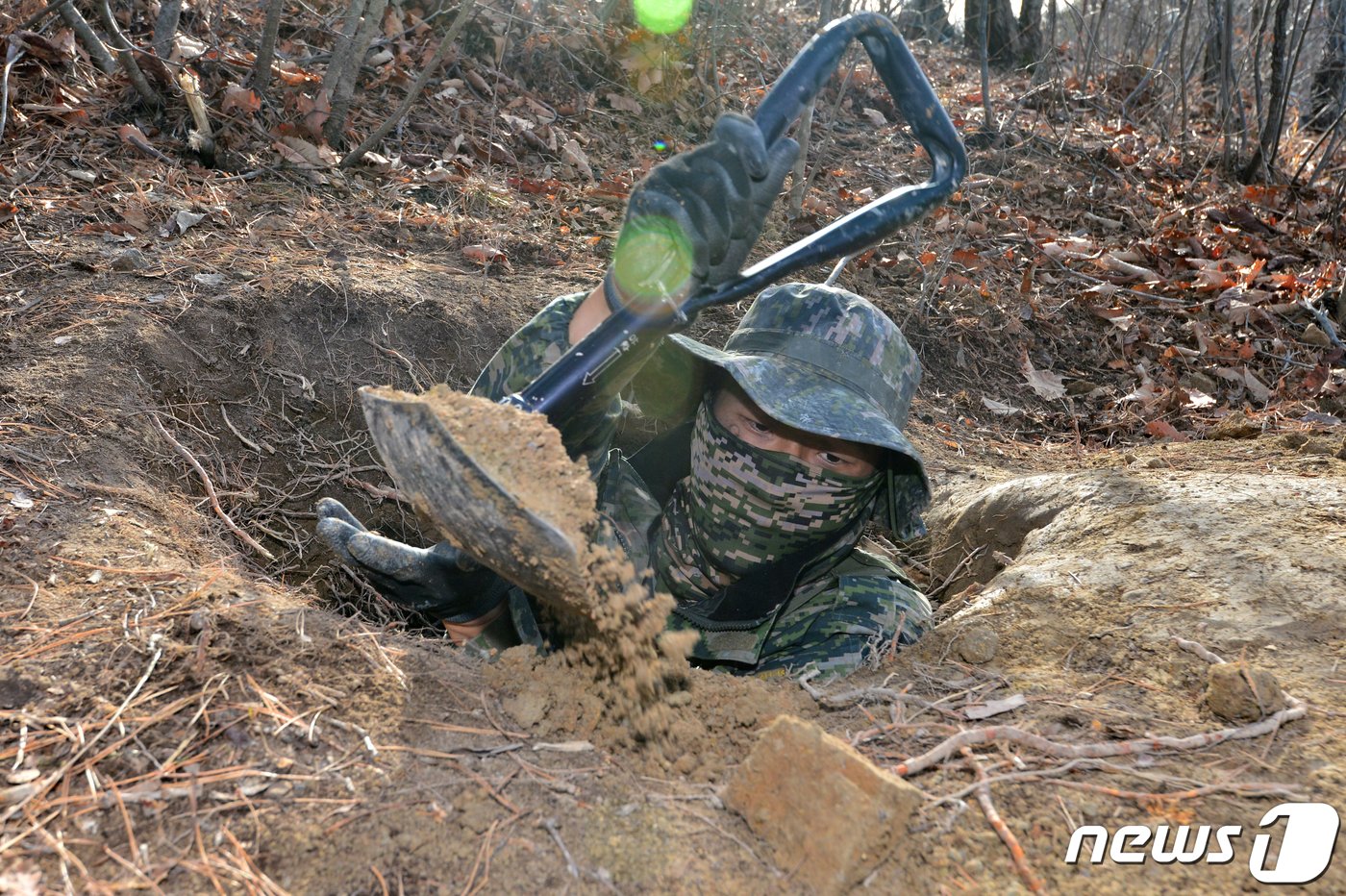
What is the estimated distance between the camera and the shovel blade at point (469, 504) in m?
1.74

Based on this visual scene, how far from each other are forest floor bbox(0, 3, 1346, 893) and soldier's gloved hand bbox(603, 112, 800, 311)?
0.91 m

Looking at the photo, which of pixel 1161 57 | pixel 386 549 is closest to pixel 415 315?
pixel 386 549

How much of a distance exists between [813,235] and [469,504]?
1.00 meters

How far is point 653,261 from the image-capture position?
7.30 feet

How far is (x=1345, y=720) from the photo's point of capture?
1851 mm

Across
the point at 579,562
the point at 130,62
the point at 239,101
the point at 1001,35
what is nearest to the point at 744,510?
the point at 579,562

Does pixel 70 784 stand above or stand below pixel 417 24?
below

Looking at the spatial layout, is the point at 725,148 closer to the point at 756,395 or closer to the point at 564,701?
the point at 756,395

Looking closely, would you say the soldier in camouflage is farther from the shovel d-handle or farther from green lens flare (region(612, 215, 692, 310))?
the shovel d-handle

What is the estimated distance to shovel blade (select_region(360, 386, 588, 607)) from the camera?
→ 5.69ft

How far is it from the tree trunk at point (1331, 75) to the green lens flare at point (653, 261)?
7368mm

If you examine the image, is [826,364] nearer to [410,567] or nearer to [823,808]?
[410,567]

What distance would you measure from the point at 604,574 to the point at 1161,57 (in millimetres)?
8130

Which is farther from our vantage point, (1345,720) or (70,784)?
(1345,720)
